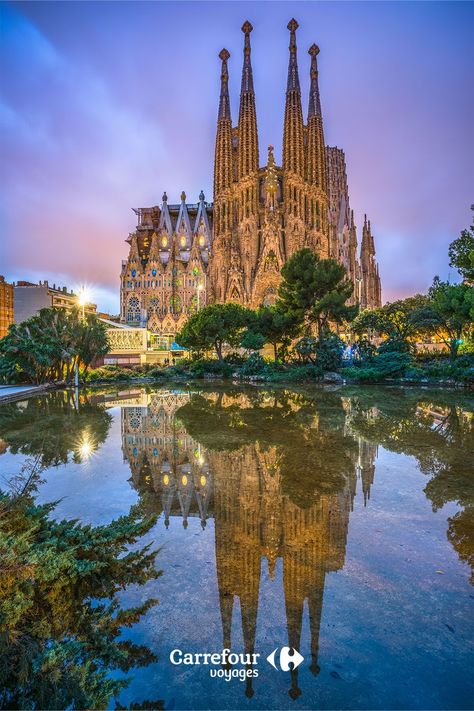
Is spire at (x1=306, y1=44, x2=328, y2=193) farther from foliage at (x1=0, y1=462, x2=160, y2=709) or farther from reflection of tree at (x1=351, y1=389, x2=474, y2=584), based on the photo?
foliage at (x1=0, y1=462, x2=160, y2=709)

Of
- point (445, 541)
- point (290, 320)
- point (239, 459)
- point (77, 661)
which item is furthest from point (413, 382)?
point (77, 661)

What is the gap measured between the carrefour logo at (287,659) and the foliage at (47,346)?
64.8ft

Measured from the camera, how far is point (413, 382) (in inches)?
837

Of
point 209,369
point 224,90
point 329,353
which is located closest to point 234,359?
point 209,369

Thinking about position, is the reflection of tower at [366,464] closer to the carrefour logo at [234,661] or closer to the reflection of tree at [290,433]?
the reflection of tree at [290,433]

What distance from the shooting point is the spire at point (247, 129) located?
46094 mm

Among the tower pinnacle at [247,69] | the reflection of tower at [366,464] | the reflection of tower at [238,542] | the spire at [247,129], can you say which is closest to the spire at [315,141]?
the spire at [247,129]

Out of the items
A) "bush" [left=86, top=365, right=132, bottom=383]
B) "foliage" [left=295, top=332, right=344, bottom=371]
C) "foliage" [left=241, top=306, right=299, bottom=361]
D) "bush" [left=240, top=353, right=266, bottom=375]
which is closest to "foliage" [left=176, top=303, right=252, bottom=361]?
"foliage" [left=241, top=306, right=299, bottom=361]

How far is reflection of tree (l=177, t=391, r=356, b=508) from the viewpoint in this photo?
219 inches

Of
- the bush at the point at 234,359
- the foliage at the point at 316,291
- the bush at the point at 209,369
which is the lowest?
the bush at the point at 209,369

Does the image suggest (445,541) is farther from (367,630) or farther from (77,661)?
(77,661)

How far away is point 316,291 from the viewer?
2661 cm

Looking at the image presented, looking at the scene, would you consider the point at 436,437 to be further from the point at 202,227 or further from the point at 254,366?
the point at 202,227

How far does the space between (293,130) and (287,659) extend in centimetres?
5290
